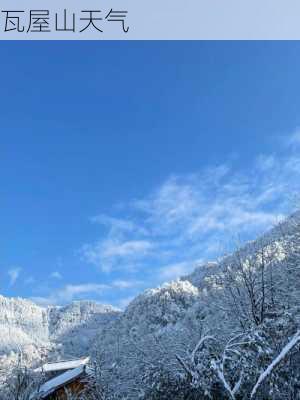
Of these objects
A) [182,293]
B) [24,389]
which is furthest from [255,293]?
[182,293]

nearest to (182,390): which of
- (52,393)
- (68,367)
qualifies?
(52,393)

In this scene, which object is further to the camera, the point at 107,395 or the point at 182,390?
the point at 107,395

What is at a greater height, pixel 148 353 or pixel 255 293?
pixel 255 293

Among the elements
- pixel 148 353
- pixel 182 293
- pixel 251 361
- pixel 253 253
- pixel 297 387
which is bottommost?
pixel 297 387

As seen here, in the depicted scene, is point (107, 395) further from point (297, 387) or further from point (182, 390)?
point (297, 387)

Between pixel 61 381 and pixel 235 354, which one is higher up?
pixel 61 381

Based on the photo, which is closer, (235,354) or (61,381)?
(235,354)

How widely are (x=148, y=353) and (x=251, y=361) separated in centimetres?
698

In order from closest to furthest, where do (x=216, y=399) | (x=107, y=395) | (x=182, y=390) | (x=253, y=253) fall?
(x=216, y=399) → (x=182, y=390) → (x=107, y=395) → (x=253, y=253)

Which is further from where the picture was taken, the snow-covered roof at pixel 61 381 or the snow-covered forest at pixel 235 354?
the snow-covered roof at pixel 61 381

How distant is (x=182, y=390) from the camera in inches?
527

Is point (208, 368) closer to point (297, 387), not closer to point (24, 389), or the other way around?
point (297, 387)

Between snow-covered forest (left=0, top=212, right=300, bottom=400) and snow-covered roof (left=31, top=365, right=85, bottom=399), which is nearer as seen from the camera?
snow-covered forest (left=0, top=212, right=300, bottom=400)

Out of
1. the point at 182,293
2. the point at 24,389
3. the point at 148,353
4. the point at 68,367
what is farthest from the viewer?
the point at 182,293
